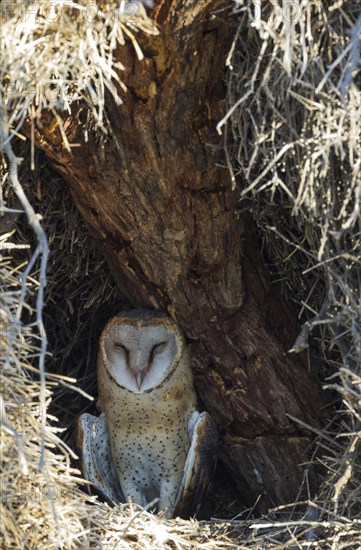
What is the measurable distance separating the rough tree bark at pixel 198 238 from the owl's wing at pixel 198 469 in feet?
0.36

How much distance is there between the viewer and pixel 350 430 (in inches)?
106

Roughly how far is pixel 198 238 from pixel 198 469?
809mm

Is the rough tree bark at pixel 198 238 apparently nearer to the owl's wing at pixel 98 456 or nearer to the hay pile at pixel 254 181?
the hay pile at pixel 254 181

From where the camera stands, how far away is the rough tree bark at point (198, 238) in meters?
2.69

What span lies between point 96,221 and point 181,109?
552mm

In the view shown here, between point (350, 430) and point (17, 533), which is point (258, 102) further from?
point (17, 533)

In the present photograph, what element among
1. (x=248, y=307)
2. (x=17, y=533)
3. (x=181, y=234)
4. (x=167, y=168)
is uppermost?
(x=167, y=168)

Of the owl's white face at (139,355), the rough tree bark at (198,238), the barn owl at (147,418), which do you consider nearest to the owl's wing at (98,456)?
the barn owl at (147,418)

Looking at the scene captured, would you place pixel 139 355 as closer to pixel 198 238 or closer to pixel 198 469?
pixel 198 469

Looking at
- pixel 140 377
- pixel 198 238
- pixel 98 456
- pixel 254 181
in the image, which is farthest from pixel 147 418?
pixel 254 181

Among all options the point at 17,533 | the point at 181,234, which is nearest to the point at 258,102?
the point at 181,234

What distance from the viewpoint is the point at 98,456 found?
11.2 feet

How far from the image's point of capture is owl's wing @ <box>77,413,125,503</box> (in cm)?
333

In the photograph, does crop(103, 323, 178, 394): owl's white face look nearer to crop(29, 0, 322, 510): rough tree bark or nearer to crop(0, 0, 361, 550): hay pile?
crop(29, 0, 322, 510): rough tree bark
